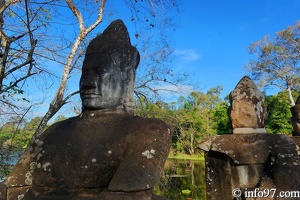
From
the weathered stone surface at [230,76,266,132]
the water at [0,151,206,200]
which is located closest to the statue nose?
the weathered stone surface at [230,76,266,132]

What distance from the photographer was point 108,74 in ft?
8.72

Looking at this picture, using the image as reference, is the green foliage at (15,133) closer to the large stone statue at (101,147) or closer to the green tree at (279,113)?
the large stone statue at (101,147)

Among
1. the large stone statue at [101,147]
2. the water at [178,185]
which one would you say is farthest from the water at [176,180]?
the large stone statue at [101,147]

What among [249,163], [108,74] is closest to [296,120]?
[249,163]

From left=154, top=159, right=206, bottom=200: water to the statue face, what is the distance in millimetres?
7556

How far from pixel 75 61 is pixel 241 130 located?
5.74m

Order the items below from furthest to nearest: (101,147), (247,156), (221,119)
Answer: (221,119) < (247,156) < (101,147)

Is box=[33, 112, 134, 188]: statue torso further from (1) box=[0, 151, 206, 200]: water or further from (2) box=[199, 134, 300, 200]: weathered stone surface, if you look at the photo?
(1) box=[0, 151, 206, 200]: water

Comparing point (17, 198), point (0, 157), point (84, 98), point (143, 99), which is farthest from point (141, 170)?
point (143, 99)

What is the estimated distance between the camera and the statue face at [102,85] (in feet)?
8.67

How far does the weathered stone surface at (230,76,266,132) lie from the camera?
452cm

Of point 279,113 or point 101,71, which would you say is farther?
point 279,113

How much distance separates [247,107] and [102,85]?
2.58 meters

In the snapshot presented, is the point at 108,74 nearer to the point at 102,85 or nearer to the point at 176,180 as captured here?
the point at 102,85
